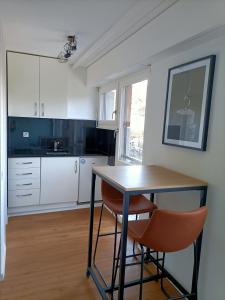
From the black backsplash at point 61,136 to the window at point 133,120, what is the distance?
35cm

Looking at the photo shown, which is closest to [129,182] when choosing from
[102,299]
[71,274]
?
[102,299]

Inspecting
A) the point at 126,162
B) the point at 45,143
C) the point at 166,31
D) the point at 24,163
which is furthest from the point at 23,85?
the point at 166,31

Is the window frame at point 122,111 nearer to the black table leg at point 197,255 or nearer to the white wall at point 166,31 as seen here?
the white wall at point 166,31

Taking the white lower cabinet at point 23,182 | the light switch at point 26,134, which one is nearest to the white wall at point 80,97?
the light switch at point 26,134

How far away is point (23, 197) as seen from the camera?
3.49 meters

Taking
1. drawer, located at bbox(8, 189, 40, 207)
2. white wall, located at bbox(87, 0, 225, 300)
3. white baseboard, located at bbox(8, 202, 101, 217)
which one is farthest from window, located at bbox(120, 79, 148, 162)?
drawer, located at bbox(8, 189, 40, 207)

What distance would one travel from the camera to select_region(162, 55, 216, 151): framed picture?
1.75 m

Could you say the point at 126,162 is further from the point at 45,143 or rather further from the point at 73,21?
the point at 73,21

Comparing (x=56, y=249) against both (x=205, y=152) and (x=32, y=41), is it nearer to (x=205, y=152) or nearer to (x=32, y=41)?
(x=205, y=152)

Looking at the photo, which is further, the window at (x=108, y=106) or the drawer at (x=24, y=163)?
the window at (x=108, y=106)

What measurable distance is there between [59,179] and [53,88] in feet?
4.56

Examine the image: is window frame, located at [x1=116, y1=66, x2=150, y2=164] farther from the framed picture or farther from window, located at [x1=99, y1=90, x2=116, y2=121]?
the framed picture

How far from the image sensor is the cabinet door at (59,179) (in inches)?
141

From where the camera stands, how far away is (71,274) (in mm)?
2242
